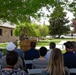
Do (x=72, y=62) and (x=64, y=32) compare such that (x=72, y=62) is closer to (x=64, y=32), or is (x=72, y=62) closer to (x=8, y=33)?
(x=8, y=33)

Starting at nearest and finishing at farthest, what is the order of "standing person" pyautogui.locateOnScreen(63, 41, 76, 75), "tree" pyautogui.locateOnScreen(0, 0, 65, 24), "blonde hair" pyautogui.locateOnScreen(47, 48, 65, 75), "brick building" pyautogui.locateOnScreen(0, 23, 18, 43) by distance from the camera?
"blonde hair" pyautogui.locateOnScreen(47, 48, 65, 75) → "standing person" pyautogui.locateOnScreen(63, 41, 76, 75) → "tree" pyautogui.locateOnScreen(0, 0, 65, 24) → "brick building" pyautogui.locateOnScreen(0, 23, 18, 43)

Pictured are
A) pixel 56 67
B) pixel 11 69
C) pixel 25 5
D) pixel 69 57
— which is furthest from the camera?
pixel 25 5

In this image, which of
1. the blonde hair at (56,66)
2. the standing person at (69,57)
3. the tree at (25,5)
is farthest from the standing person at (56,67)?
the tree at (25,5)

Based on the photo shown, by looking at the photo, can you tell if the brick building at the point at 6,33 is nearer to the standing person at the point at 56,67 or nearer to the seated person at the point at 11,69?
the standing person at the point at 56,67

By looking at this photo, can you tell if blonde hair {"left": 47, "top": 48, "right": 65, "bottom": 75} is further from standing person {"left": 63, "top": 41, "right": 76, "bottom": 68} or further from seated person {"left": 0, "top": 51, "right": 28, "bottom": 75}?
standing person {"left": 63, "top": 41, "right": 76, "bottom": 68}

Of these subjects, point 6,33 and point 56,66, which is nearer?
point 56,66

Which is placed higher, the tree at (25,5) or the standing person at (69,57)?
the tree at (25,5)

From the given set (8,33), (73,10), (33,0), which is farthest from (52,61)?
(8,33)

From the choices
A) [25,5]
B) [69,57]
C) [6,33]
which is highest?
[25,5]

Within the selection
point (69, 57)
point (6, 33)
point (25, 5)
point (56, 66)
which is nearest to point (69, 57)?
point (69, 57)

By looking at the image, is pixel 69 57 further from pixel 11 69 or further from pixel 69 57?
pixel 11 69

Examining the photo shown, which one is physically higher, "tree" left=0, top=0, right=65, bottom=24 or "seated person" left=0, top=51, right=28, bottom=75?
"tree" left=0, top=0, right=65, bottom=24

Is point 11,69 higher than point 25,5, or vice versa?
point 25,5

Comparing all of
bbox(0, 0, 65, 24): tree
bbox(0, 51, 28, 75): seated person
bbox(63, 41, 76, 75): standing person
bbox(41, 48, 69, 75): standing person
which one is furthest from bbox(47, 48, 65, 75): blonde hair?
bbox(0, 0, 65, 24): tree
